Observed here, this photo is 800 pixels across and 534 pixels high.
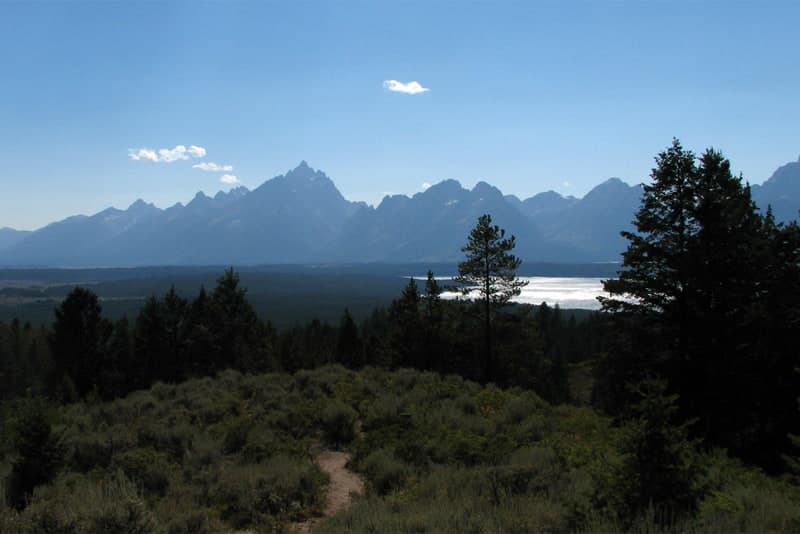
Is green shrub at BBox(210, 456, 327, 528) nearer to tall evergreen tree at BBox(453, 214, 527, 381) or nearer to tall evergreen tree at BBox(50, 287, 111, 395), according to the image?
tall evergreen tree at BBox(453, 214, 527, 381)

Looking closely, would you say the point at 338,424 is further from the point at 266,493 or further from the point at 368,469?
the point at 266,493

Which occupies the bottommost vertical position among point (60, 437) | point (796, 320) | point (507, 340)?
point (507, 340)

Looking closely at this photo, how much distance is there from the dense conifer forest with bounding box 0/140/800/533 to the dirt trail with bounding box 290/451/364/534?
0.65 ft

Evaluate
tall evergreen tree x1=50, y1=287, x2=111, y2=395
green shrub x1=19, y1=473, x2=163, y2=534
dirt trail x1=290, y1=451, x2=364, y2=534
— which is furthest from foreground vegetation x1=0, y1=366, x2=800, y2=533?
tall evergreen tree x1=50, y1=287, x2=111, y2=395

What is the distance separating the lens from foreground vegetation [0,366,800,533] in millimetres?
5984

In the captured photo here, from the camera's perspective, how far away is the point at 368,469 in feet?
30.7

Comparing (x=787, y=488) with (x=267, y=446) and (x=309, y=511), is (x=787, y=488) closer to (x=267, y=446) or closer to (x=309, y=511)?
(x=309, y=511)

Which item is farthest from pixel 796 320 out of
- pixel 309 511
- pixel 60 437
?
pixel 60 437

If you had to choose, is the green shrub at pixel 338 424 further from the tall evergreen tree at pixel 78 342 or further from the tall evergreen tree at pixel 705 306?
the tall evergreen tree at pixel 78 342

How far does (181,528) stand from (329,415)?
6102 millimetres

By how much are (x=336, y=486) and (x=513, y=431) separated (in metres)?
4.62

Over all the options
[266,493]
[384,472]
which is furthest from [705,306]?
[266,493]

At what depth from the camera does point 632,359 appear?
17844 millimetres

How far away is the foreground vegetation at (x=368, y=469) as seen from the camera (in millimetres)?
5984
